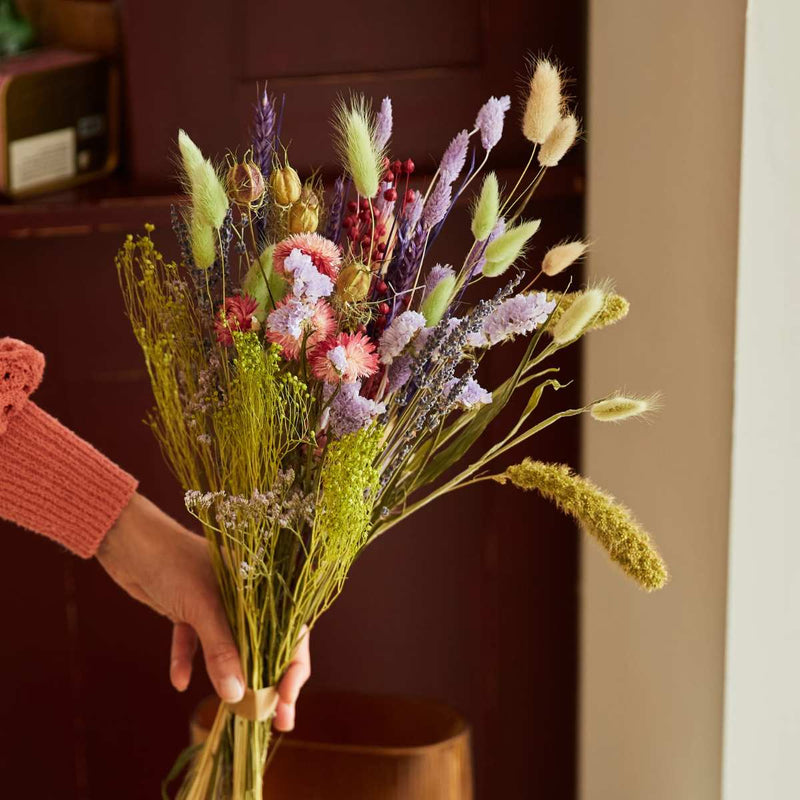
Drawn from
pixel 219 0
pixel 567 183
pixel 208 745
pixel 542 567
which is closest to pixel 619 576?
pixel 542 567

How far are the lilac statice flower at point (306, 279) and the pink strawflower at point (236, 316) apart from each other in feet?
0.19

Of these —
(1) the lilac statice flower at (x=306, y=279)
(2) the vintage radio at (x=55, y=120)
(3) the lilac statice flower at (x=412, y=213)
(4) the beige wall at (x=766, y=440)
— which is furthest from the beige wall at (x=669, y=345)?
(2) the vintage radio at (x=55, y=120)

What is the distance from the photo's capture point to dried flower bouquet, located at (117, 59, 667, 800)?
2.74 ft

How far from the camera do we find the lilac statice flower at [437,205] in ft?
2.84

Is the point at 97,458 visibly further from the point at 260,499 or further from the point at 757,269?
the point at 757,269

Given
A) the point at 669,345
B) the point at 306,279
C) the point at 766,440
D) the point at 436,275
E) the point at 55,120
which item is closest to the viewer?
the point at 306,279

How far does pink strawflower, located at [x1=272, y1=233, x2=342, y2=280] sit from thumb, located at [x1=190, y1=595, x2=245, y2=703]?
0.37 m

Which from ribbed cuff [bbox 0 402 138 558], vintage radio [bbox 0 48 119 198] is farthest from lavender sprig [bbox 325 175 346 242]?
vintage radio [bbox 0 48 119 198]

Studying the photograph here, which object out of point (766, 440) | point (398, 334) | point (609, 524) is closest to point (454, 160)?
point (398, 334)

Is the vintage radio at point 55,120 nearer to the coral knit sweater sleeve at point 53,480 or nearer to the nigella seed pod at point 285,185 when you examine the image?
the coral knit sweater sleeve at point 53,480

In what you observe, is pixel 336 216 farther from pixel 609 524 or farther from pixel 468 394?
pixel 609 524

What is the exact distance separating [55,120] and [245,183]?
0.64 metres

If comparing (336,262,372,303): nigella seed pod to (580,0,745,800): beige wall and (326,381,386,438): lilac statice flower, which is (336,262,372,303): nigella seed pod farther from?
(580,0,745,800): beige wall

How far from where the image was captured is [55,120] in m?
1.37
